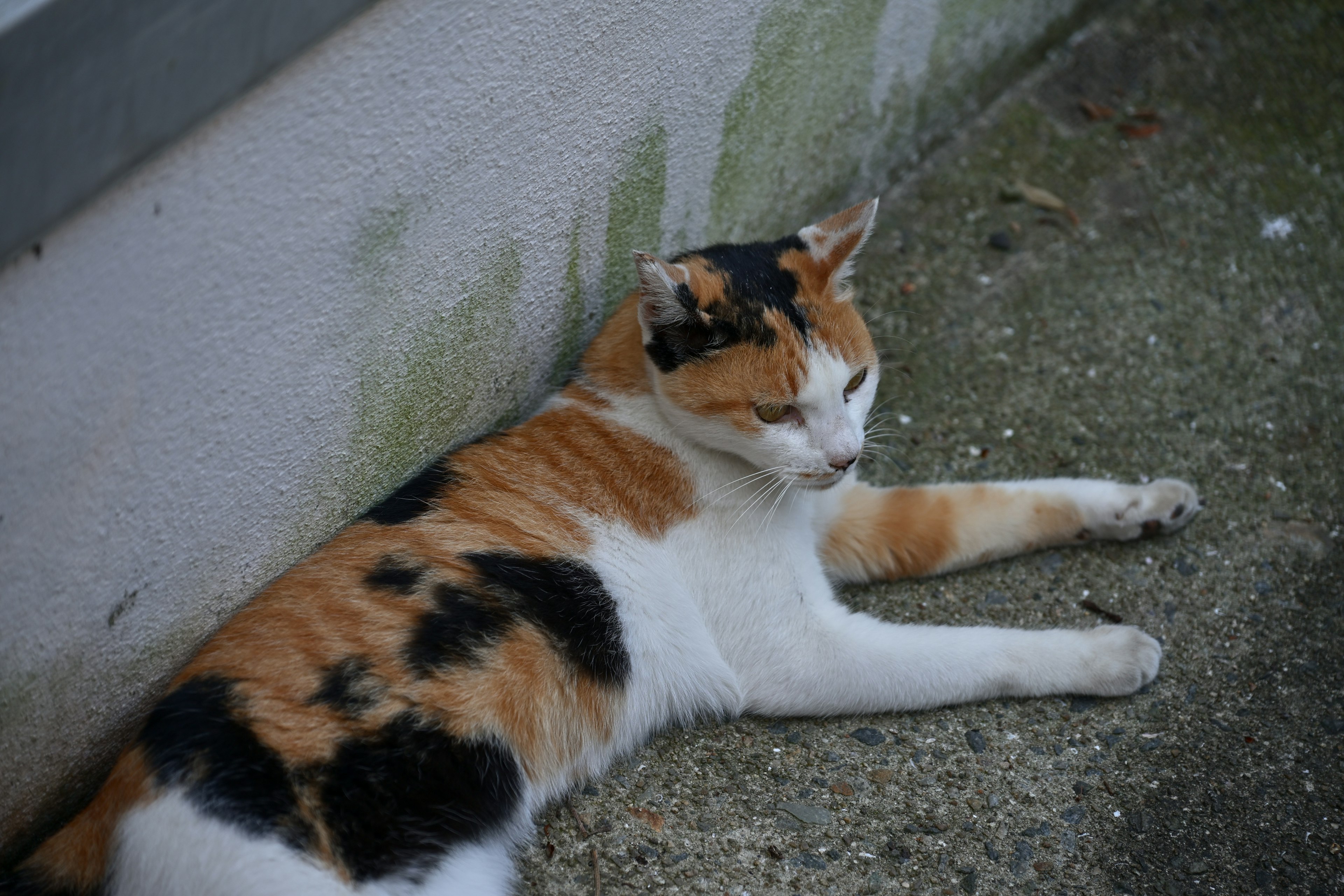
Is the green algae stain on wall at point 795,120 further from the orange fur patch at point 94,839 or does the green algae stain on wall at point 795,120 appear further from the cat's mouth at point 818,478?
the orange fur patch at point 94,839

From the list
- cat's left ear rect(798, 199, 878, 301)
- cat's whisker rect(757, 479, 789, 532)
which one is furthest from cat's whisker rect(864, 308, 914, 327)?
cat's whisker rect(757, 479, 789, 532)

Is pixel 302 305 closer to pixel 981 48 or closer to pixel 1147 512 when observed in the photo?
pixel 1147 512

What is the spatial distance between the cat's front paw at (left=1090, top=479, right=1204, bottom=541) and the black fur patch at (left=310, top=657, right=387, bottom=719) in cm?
187

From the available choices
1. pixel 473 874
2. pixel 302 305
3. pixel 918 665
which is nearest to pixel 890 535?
pixel 918 665

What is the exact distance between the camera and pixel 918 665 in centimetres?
232

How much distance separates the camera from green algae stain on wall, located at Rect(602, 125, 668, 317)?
2629mm

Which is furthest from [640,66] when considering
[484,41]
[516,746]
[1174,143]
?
[1174,143]

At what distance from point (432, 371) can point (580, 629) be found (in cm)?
67

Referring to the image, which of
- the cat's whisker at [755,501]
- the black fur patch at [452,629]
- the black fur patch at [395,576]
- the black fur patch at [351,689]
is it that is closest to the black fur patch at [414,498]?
the black fur patch at [395,576]

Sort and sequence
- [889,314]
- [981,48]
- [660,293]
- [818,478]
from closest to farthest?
[660,293] < [818,478] < [889,314] < [981,48]

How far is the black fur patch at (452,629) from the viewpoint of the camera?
6.36ft

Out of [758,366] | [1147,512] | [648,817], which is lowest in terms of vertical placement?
[648,817]

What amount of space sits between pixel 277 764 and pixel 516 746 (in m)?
0.46

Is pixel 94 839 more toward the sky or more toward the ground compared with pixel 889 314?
more toward the sky
